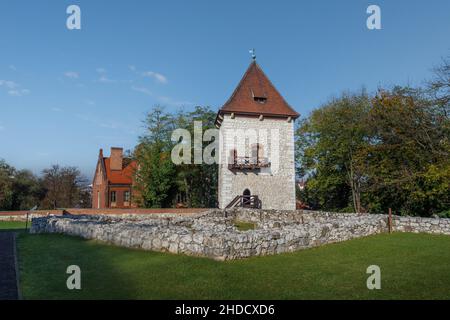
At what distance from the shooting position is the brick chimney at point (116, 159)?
138ft

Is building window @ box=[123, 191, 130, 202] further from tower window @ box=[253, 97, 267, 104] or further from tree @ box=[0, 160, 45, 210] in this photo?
tower window @ box=[253, 97, 267, 104]

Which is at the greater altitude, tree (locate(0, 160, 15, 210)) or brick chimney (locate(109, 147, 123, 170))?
brick chimney (locate(109, 147, 123, 170))

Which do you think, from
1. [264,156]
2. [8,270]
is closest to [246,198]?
[264,156]

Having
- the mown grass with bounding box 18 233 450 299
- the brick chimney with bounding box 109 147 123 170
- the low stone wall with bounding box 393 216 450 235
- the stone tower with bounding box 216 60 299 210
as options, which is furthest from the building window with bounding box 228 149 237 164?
the brick chimney with bounding box 109 147 123 170

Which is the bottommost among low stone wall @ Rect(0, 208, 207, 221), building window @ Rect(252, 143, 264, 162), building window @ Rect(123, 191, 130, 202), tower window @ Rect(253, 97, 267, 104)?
low stone wall @ Rect(0, 208, 207, 221)

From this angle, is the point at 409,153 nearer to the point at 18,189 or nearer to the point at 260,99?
the point at 260,99

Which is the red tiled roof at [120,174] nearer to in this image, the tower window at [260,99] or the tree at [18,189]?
the tree at [18,189]

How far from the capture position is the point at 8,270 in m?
9.04

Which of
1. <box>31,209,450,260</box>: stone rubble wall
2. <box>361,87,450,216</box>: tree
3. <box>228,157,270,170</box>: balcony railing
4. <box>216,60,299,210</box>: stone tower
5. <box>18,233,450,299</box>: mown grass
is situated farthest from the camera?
<box>216,60,299,210</box>: stone tower

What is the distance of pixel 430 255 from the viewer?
10500 mm

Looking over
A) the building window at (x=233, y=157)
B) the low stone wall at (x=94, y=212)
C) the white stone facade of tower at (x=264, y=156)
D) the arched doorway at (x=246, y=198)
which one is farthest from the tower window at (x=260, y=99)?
the low stone wall at (x=94, y=212)

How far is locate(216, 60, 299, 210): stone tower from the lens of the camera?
26.9 m

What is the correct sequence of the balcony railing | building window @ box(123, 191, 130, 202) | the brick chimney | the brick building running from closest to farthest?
1. the balcony railing
2. the brick building
3. building window @ box(123, 191, 130, 202)
4. the brick chimney

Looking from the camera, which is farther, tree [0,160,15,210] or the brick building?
the brick building
